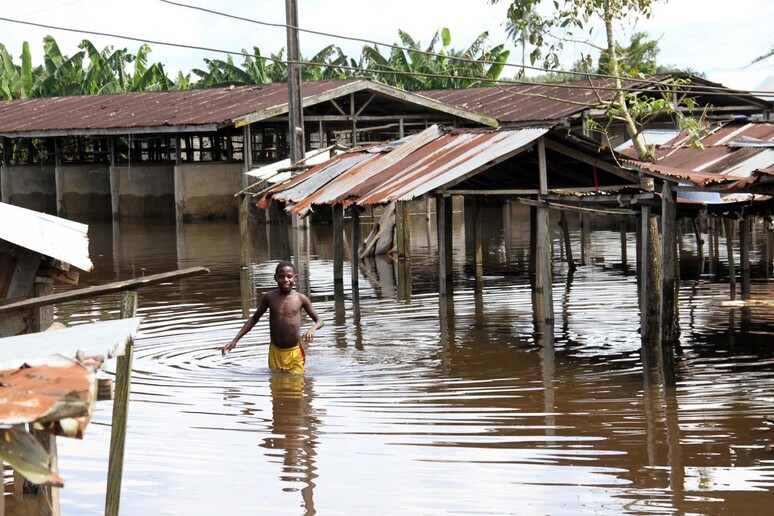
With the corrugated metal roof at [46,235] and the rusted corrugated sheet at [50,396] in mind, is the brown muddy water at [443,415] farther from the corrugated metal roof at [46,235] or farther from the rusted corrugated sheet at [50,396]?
the rusted corrugated sheet at [50,396]

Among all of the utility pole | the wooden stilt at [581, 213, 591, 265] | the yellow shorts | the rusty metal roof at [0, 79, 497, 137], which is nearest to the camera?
the yellow shorts

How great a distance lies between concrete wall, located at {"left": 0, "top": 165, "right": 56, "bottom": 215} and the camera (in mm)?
37875

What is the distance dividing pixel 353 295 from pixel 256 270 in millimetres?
4427

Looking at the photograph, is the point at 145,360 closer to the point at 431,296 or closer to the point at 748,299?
the point at 431,296

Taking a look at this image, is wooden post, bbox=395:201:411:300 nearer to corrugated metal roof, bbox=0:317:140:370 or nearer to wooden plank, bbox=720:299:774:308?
wooden plank, bbox=720:299:774:308

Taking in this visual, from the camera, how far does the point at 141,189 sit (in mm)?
35062

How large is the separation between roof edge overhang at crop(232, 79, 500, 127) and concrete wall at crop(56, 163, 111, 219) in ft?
29.4

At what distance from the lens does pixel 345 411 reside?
384 inches

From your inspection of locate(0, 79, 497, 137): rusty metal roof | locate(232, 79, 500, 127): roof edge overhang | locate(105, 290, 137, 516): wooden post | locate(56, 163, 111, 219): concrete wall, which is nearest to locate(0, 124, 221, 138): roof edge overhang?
locate(0, 79, 497, 137): rusty metal roof

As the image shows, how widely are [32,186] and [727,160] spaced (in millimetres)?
28757

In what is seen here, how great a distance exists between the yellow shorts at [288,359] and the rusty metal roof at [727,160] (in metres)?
3.95

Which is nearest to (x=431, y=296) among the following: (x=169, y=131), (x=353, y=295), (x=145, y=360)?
(x=353, y=295)

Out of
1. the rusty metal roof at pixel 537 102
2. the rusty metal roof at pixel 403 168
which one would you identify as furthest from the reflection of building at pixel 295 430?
the rusty metal roof at pixel 537 102

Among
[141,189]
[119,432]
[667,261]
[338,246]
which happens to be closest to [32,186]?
[141,189]
